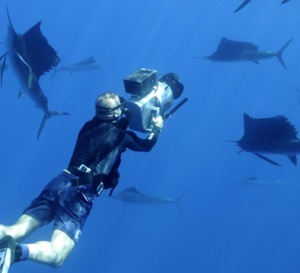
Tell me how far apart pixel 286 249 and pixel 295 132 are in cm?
2161

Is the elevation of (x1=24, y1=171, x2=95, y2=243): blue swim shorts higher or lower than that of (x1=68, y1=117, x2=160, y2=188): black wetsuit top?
lower

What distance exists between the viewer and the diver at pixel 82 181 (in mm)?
4301

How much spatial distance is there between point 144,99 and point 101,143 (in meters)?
0.64

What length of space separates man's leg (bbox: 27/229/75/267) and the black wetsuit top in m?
0.69

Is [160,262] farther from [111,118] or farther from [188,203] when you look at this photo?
[111,118]

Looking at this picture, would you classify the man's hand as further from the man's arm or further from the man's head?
the man's head

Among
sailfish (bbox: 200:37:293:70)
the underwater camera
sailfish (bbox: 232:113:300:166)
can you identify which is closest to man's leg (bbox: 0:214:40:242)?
the underwater camera

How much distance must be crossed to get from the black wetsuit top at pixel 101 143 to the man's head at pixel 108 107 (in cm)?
7

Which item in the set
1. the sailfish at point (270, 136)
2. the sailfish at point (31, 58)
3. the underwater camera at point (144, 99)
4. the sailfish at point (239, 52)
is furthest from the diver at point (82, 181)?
the sailfish at point (239, 52)

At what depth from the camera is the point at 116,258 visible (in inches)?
841

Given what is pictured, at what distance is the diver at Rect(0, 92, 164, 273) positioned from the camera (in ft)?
14.1

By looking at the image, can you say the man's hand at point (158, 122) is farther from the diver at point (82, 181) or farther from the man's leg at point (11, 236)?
the man's leg at point (11, 236)

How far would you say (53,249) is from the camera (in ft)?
13.3

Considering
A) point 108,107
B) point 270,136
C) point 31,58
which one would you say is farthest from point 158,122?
point 31,58
